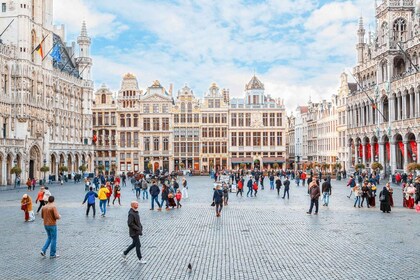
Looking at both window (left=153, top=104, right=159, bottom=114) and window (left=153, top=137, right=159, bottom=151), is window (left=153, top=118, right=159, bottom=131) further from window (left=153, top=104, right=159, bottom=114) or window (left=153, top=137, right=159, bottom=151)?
window (left=153, top=137, right=159, bottom=151)

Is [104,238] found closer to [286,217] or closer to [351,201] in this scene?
[286,217]

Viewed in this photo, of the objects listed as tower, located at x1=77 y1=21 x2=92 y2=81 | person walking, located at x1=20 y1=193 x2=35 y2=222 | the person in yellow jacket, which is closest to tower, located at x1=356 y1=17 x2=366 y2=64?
tower, located at x1=77 y1=21 x2=92 y2=81

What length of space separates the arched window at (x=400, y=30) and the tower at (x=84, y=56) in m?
49.3

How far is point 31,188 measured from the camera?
4466 cm

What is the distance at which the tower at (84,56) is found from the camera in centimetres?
7981

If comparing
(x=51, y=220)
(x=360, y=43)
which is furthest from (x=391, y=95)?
(x=51, y=220)

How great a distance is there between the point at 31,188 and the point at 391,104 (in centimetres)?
4015

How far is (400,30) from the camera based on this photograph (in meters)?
56.8

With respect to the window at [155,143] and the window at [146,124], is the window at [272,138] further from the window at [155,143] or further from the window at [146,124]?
the window at [146,124]

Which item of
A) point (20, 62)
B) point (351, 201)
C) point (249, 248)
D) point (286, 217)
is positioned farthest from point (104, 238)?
point (20, 62)

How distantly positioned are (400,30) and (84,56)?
165 ft

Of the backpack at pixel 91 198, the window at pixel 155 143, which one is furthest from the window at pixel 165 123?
the backpack at pixel 91 198

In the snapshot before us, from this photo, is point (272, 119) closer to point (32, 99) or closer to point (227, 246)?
point (32, 99)

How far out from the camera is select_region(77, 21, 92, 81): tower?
262ft
